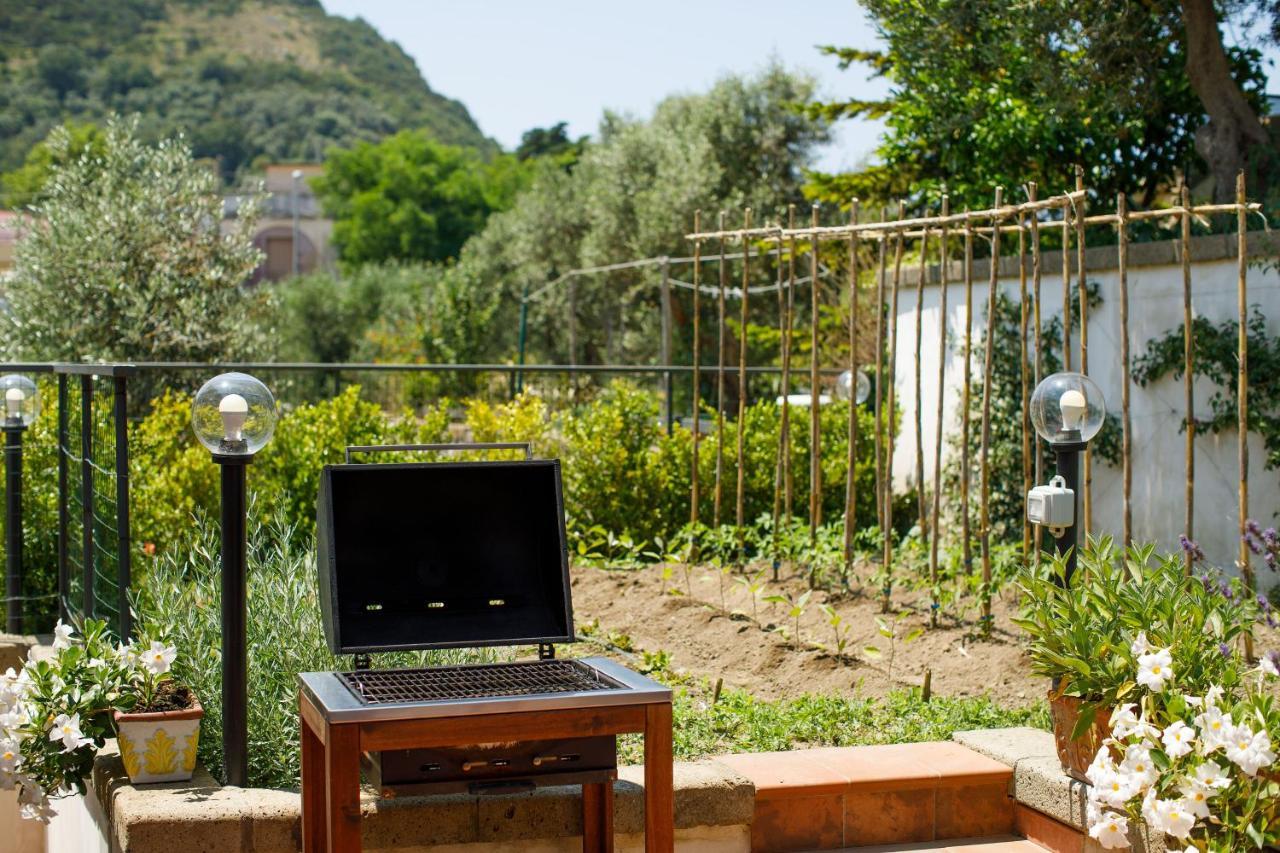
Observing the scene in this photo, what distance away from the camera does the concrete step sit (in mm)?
3664

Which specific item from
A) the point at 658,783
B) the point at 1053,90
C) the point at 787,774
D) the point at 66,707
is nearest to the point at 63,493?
the point at 66,707

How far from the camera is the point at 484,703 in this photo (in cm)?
276

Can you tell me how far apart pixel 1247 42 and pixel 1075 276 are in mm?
3602

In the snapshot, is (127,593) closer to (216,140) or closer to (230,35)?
(216,140)

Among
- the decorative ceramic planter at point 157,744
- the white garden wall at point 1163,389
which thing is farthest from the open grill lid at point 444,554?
the white garden wall at point 1163,389

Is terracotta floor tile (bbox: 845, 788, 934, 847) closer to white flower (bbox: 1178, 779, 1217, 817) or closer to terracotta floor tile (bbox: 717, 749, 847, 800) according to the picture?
terracotta floor tile (bbox: 717, 749, 847, 800)

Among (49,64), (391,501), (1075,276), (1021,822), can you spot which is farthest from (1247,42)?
(49,64)

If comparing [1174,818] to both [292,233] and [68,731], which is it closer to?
[68,731]

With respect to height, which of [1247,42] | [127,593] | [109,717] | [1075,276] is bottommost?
[109,717]

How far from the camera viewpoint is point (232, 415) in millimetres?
3326

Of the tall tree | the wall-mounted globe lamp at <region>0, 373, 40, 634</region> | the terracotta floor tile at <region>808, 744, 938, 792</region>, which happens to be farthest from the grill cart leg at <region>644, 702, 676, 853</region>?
the tall tree

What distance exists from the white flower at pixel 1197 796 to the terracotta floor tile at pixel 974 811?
899 mm

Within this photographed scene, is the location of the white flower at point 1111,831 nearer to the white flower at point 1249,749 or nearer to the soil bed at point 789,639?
the white flower at point 1249,749

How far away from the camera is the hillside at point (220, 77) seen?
2542 inches
